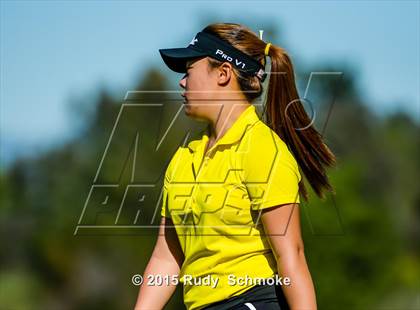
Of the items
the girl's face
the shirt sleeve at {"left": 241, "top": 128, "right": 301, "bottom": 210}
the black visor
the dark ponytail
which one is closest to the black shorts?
the shirt sleeve at {"left": 241, "top": 128, "right": 301, "bottom": 210}

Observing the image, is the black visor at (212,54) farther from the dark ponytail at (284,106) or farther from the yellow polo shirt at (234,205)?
the yellow polo shirt at (234,205)

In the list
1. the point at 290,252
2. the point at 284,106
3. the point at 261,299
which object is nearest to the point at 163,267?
the point at 261,299

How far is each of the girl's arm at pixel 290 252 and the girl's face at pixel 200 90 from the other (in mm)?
423

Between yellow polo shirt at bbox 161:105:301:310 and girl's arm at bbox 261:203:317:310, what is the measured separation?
4cm

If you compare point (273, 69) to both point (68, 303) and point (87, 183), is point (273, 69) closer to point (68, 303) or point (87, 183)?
point (68, 303)

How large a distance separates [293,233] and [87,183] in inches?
1011

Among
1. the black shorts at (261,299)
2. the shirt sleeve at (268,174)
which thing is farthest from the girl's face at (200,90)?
the black shorts at (261,299)

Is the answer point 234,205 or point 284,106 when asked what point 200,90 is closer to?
point 284,106

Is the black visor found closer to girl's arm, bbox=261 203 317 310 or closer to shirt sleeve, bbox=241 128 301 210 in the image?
shirt sleeve, bbox=241 128 301 210

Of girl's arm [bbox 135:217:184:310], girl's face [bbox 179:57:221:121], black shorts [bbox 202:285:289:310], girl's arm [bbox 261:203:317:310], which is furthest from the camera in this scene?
girl's arm [bbox 135:217:184:310]

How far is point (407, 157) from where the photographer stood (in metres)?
34.4

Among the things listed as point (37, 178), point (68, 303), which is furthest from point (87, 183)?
point (68, 303)

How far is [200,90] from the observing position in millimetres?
3508

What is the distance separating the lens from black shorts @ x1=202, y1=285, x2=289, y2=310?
336 cm
